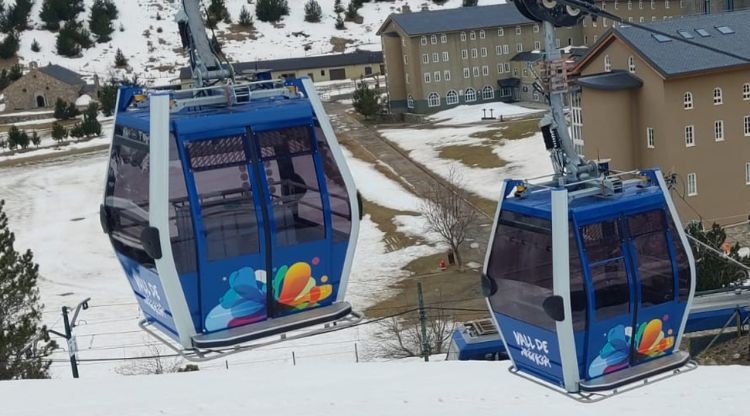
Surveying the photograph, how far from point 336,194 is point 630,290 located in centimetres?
339

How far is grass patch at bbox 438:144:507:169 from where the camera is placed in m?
59.1

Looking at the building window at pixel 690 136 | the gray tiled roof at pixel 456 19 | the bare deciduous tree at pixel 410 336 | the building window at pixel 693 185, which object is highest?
the gray tiled roof at pixel 456 19

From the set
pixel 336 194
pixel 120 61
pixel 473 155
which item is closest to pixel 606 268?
pixel 336 194

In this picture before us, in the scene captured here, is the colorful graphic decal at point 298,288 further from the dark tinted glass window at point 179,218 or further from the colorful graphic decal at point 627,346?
the colorful graphic decal at point 627,346

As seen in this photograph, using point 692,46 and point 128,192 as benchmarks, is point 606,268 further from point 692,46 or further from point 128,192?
point 692,46

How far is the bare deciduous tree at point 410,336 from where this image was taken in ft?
103

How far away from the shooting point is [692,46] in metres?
42.4

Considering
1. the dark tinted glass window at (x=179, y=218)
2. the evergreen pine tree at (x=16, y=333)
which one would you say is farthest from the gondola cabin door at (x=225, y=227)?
the evergreen pine tree at (x=16, y=333)

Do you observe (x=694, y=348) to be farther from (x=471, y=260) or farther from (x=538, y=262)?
(x=538, y=262)

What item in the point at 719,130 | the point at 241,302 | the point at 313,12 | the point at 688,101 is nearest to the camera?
the point at 241,302

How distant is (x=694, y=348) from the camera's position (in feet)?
92.8

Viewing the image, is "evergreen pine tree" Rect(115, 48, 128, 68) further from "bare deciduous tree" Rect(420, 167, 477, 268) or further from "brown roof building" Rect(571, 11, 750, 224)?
"brown roof building" Rect(571, 11, 750, 224)

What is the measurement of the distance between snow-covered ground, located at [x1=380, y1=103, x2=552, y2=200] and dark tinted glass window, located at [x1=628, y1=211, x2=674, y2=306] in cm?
3994

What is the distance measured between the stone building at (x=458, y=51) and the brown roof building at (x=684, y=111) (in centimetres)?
3648
